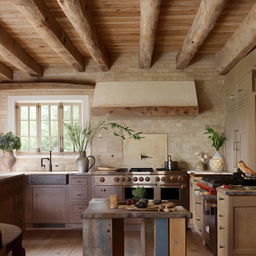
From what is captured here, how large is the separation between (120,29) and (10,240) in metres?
3.95

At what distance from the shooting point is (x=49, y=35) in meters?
4.79

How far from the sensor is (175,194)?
6484 mm

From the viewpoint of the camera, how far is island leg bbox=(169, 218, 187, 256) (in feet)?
11.4

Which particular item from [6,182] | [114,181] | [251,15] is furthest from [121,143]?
[251,15]

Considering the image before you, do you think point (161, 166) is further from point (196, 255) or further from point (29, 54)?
point (29, 54)

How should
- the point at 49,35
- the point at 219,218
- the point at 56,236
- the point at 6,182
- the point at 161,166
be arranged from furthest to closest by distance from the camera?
the point at 161,166, the point at 56,236, the point at 6,182, the point at 49,35, the point at 219,218

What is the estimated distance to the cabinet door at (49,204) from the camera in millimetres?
6516

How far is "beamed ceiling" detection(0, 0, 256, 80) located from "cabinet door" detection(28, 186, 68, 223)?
2269 mm

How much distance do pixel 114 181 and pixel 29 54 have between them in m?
2.76

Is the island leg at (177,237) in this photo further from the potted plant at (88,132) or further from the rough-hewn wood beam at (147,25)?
the potted plant at (88,132)

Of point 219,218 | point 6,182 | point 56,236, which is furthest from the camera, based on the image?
point 56,236

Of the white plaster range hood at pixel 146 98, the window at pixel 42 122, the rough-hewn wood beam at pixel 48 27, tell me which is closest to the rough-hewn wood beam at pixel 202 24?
Answer: the white plaster range hood at pixel 146 98

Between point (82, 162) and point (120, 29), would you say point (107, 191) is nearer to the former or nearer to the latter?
point (82, 162)

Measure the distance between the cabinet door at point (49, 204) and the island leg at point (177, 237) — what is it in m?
3.41
